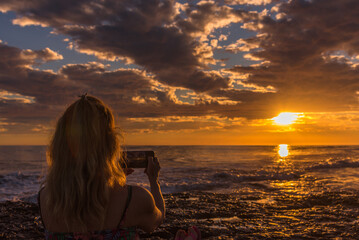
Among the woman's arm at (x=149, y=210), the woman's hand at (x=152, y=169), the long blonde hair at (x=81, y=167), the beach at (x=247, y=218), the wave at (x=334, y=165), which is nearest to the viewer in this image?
the long blonde hair at (x=81, y=167)

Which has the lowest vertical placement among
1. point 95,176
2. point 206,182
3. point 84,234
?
point 206,182

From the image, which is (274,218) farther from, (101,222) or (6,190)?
(6,190)

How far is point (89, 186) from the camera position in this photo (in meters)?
1.82

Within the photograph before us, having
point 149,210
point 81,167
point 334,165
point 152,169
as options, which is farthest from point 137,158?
point 334,165

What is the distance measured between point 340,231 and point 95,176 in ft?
18.7

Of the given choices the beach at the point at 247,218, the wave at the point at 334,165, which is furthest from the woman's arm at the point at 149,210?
the wave at the point at 334,165

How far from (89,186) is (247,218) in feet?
18.7

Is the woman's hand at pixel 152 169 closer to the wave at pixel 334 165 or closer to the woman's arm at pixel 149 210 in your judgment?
the woman's arm at pixel 149 210

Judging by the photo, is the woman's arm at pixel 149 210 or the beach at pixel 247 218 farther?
the beach at pixel 247 218

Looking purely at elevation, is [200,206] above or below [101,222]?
below

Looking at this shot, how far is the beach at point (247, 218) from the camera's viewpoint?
5.66 m

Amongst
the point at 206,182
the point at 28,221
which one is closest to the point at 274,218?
the point at 28,221

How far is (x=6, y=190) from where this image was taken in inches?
472

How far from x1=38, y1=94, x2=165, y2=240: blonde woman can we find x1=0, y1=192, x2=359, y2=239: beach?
13.0 ft
